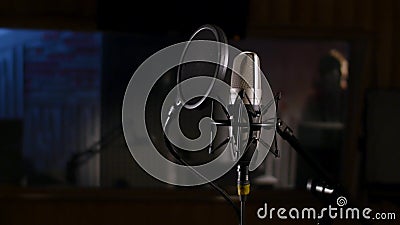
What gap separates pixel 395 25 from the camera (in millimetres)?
2639

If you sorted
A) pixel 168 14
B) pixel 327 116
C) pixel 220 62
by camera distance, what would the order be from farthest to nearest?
pixel 327 116, pixel 168 14, pixel 220 62

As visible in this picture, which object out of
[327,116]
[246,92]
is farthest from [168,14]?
[246,92]

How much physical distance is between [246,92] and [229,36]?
5.21 feet

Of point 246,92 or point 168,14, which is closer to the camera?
point 246,92

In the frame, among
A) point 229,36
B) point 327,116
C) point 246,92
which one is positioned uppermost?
point 229,36

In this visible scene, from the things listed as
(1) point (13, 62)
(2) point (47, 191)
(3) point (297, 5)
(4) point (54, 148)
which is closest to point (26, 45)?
(1) point (13, 62)

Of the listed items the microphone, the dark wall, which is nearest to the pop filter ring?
the microphone

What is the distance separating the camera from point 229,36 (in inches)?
97.2

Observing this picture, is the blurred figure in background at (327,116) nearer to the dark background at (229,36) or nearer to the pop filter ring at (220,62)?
the dark background at (229,36)

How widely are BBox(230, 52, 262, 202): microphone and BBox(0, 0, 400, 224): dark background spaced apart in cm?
153

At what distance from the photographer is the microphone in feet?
2.95

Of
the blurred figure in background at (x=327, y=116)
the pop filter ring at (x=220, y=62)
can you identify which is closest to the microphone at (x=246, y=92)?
the pop filter ring at (x=220, y=62)

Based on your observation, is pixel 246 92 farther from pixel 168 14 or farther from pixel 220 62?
pixel 168 14

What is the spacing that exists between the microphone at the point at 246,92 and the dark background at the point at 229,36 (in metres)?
1.53
